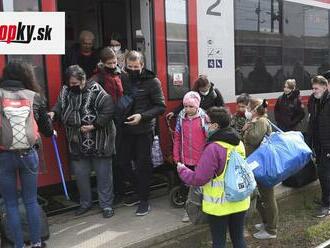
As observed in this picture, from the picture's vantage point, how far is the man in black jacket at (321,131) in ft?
17.6

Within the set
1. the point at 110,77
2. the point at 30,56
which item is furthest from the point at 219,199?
the point at 30,56

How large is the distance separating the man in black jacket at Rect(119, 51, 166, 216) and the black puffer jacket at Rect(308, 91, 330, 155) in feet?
5.81

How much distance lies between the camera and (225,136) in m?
3.53

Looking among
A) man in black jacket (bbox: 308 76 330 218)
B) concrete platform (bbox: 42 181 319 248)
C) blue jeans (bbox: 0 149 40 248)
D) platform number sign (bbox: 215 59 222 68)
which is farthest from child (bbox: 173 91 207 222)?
platform number sign (bbox: 215 59 222 68)

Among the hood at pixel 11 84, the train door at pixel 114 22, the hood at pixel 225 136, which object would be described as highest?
the train door at pixel 114 22

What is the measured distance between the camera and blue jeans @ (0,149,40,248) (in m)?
3.72

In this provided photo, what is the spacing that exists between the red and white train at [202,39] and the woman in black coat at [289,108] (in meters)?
0.30

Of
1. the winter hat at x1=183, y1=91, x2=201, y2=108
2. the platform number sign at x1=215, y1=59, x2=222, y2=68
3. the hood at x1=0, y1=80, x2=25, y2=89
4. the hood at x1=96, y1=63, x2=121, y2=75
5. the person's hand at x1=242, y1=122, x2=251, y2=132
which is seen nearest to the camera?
the hood at x1=0, y1=80, x2=25, y2=89

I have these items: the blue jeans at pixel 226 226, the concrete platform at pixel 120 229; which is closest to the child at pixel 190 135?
the concrete platform at pixel 120 229

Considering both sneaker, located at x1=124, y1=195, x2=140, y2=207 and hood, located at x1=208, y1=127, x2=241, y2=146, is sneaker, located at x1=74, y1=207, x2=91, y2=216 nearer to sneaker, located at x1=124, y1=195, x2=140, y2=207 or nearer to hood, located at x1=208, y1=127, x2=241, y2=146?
sneaker, located at x1=124, y1=195, x2=140, y2=207

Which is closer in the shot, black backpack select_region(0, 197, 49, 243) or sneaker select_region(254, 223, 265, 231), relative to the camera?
black backpack select_region(0, 197, 49, 243)

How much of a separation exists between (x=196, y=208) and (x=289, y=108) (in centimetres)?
358

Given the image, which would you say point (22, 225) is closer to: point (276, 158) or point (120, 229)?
point (120, 229)

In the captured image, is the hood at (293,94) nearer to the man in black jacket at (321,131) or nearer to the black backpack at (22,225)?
the man in black jacket at (321,131)
